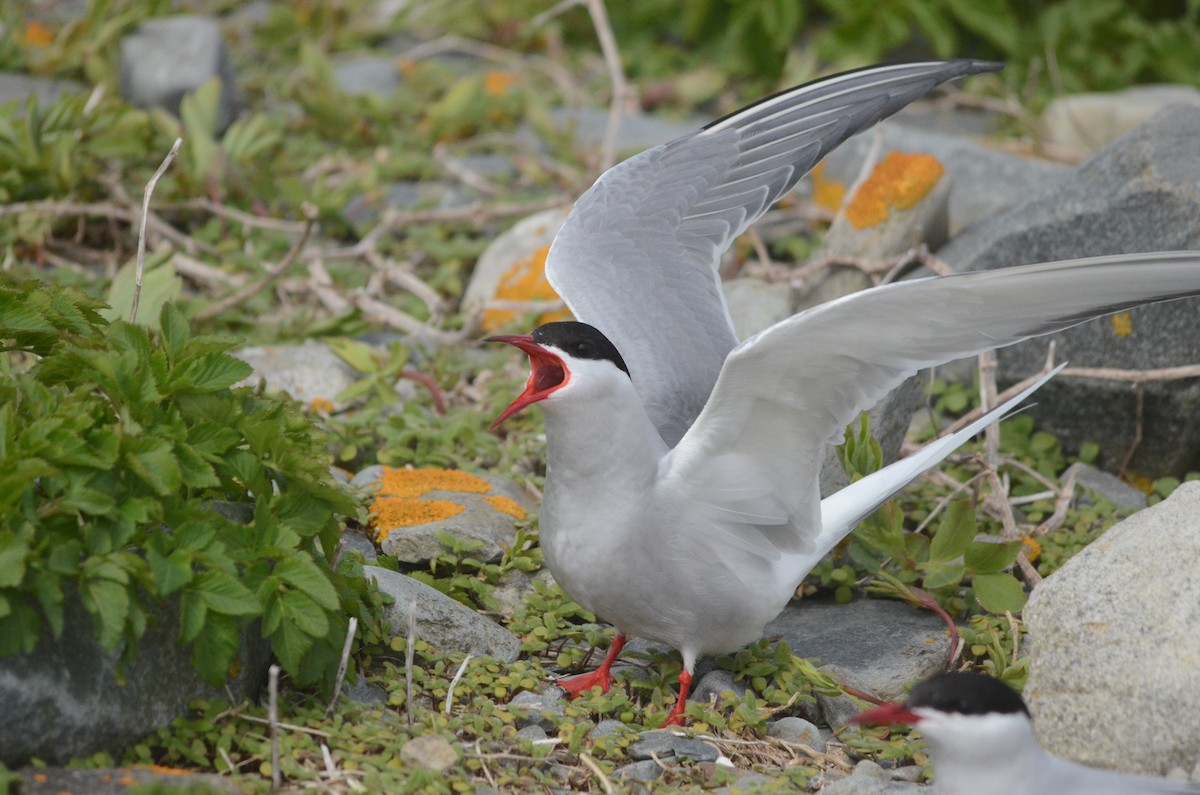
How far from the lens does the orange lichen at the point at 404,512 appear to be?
3.92m

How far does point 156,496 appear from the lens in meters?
2.80

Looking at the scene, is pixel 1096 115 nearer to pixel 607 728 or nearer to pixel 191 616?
pixel 607 728

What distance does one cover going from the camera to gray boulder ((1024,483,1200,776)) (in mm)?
2947

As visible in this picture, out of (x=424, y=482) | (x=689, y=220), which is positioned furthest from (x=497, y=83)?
(x=424, y=482)

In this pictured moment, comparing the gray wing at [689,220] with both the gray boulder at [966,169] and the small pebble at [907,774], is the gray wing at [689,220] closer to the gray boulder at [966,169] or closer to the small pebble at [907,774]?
the small pebble at [907,774]

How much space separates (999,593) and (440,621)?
4.91 ft

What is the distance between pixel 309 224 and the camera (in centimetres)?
498

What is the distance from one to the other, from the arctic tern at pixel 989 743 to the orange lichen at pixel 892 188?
2948mm

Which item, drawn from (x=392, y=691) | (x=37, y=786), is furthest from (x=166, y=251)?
(x=37, y=786)

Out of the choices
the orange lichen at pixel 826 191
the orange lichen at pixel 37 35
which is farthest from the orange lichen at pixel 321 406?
the orange lichen at pixel 37 35

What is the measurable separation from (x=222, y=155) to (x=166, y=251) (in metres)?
1.21

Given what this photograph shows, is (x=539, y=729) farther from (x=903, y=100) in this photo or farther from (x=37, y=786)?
(x=903, y=100)

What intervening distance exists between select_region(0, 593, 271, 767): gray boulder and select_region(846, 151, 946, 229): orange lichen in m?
3.31

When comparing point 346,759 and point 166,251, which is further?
point 166,251
